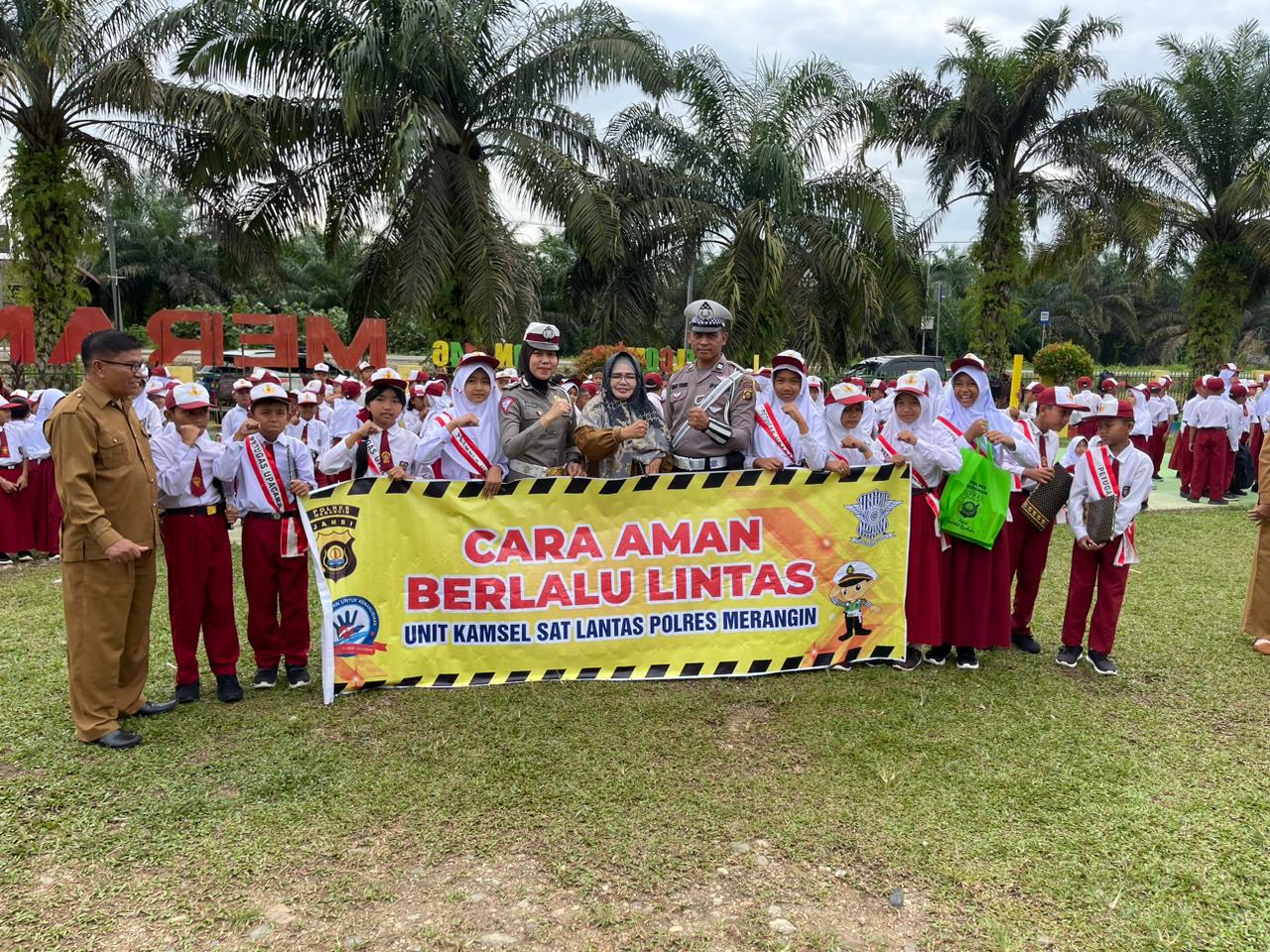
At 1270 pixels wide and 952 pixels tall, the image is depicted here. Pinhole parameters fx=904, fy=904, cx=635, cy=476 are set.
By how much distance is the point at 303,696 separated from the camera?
16.6ft

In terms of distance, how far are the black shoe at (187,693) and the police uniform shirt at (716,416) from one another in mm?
3020

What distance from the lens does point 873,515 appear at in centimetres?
535

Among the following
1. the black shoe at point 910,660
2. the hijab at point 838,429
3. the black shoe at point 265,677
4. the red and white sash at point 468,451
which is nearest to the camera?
the black shoe at point 265,677

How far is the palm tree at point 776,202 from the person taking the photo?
614 inches

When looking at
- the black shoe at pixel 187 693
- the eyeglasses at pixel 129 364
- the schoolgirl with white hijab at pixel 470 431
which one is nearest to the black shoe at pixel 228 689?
the black shoe at pixel 187 693

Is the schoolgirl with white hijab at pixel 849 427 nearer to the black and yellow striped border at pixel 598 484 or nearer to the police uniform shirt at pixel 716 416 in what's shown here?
the black and yellow striped border at pixel 598 484

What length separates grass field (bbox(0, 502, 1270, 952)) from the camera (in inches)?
122

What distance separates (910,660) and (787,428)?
1.63 m

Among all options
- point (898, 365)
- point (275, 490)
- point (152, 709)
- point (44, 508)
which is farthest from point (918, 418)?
point (898, 365)

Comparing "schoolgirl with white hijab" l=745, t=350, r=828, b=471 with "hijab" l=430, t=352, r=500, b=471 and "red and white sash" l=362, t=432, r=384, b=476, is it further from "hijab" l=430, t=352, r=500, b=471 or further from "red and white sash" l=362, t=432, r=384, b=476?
"red and white sash" l=362, t=432, r=384, b=476

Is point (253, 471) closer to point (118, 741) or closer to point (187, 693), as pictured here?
point (187, 693)

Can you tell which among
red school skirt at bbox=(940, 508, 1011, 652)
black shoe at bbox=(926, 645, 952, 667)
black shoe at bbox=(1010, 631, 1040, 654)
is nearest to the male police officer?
red school skirt at bbox=(940, 508, 1011, 652)

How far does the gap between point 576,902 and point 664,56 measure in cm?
1370

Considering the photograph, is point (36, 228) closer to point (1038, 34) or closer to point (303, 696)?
point (303, 696)
